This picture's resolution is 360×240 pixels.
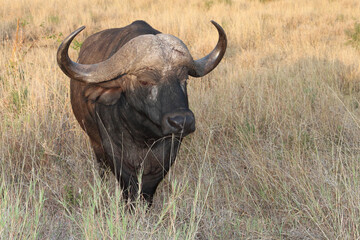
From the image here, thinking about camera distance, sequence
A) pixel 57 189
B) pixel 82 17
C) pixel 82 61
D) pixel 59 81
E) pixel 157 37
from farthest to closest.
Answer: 1. pixel 82 17
2. pixel 59 81
3. pixel 82 61
4. pixel 57 189
5. pixel 157 37

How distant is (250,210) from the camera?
3.42 m

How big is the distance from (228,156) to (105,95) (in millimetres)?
1433

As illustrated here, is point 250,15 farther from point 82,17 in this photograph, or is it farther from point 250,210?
point 250,210

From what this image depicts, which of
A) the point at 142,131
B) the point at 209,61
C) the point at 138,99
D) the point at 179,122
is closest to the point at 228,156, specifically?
the point at 209,61

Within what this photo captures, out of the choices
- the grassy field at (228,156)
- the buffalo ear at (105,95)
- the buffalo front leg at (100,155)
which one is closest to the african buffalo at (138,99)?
the buffalo ear at (105,95)

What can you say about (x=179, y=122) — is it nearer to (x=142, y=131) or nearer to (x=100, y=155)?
(x=142, y=131)

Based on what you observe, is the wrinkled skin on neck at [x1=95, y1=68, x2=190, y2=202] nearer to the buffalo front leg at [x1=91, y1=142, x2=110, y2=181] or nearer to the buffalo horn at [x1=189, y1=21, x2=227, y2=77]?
the buffalo horn at [x1=189, y1=21, x2=227, y2=77]

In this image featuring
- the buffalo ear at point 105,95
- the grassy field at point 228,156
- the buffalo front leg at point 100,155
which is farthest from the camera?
the buffalo front leg at point 100,155

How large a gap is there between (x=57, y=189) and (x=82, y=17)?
393 inches

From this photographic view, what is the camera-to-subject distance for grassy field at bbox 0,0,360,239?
8.99 feet

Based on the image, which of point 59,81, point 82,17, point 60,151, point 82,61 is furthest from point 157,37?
point 82,17

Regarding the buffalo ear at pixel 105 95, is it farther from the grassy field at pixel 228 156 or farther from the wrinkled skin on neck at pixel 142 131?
the grassy field at pixel 228 156

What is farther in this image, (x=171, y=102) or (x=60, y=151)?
(x=60, y=151)

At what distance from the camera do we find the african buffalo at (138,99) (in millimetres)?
3033
